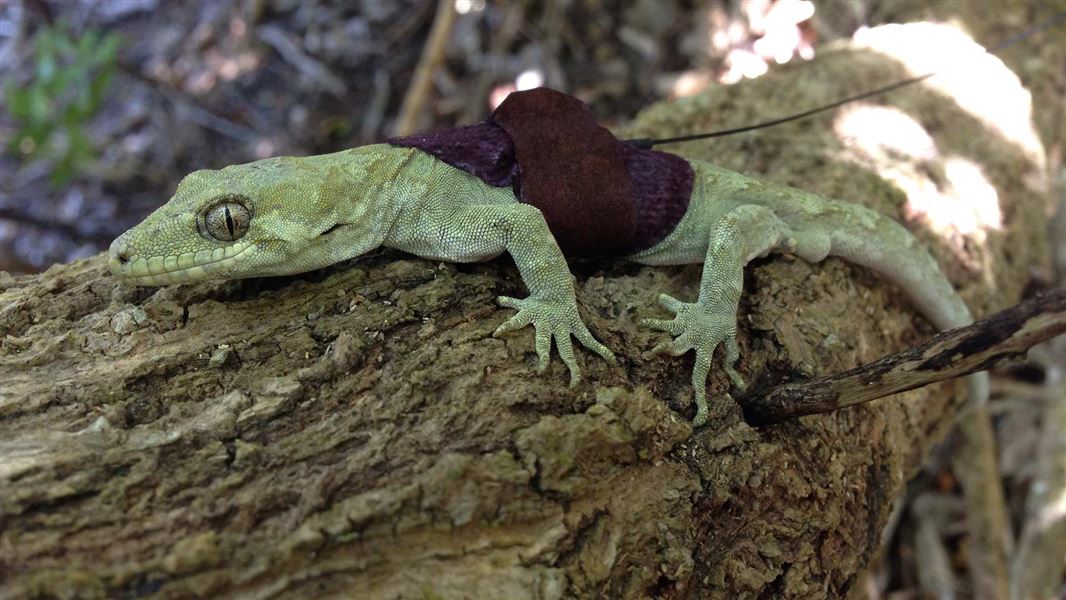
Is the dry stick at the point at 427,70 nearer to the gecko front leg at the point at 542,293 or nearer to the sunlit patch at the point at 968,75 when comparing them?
the sunlit patch at the point at 968,75

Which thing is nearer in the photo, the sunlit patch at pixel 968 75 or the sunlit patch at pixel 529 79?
the sunlit patch at pixel 968 75

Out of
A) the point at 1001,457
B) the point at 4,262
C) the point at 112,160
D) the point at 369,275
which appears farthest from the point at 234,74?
the point at 1001,457

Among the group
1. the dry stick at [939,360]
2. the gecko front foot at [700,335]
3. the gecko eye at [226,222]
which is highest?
the gecko eye at [226,222]

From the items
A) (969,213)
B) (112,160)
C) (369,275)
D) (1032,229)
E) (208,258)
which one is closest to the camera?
(208,258)

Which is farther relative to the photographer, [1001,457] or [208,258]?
[1001,457]

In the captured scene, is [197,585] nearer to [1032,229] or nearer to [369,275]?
[369,275]

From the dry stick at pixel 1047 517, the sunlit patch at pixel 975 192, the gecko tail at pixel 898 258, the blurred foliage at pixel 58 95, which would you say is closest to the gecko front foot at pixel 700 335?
the gecko tail at pixel 898 258

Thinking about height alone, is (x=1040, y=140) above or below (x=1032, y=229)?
above

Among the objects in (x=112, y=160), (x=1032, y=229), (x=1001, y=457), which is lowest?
(x=1001, y=457)
